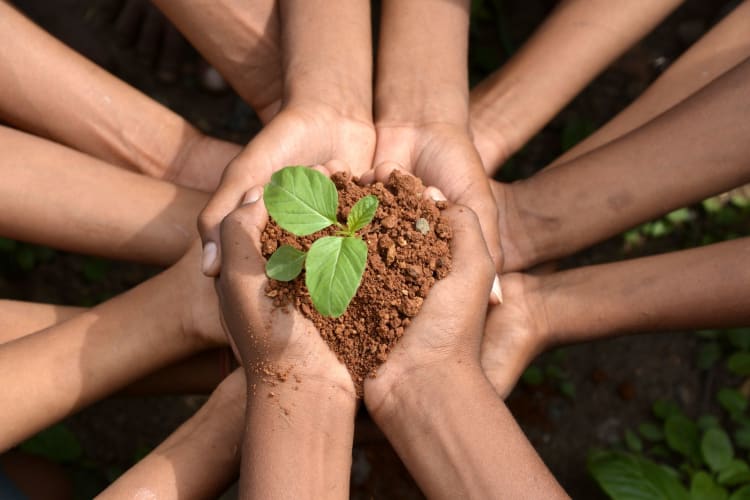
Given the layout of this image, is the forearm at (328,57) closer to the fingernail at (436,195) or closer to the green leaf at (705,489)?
the fingernail at (436,195)

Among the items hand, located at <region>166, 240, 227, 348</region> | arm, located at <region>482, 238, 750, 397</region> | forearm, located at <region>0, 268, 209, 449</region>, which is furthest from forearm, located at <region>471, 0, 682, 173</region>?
forearm, located at <region>0, 268, 209, 449</region>

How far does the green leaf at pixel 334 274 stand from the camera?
1222 mm

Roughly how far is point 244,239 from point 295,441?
379mm

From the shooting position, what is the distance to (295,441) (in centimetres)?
137

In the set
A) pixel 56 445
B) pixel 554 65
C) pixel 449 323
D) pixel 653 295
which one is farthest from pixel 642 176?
Result: pixel 56 445

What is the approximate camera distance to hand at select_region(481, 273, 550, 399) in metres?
1.66

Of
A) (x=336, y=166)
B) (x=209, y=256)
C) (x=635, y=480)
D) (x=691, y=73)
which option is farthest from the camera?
(x=635, y=480)

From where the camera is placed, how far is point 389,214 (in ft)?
4.68

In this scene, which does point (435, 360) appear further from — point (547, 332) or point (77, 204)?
point (77, 204)

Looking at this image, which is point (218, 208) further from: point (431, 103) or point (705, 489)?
point (705, 489)

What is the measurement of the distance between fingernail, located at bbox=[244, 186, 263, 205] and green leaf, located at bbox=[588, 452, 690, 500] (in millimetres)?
1282

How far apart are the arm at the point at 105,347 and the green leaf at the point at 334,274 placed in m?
0.56

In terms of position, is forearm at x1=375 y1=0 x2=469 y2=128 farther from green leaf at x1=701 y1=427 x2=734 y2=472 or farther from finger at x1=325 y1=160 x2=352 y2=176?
green leaf at x1=701 y1=427 x2=734 y2=472

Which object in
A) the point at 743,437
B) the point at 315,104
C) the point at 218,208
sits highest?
the point at 315,104
